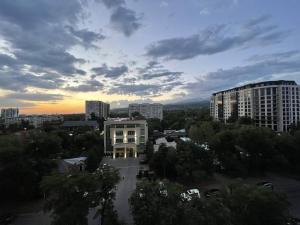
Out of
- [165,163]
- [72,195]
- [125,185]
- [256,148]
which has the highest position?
[256,148]

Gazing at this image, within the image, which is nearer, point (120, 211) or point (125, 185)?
point (120, 211)

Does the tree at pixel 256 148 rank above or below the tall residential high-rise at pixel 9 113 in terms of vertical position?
below

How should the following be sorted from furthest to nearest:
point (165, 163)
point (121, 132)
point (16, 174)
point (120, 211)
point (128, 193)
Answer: point (121, 132) → point (165, 163) → point (128, 193) → point (16, 174) → point (120, 211)

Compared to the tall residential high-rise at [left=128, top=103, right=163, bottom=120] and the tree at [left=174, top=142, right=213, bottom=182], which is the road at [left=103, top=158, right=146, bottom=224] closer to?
the tree at [left=174, top=142, right=213, bottom=182]

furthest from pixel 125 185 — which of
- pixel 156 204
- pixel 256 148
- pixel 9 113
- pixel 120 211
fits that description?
pixel 9 113

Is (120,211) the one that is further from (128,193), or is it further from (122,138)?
(122,138)

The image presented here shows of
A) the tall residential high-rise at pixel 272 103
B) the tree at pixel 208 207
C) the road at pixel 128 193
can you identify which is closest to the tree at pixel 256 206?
the tree at pixel 208 207

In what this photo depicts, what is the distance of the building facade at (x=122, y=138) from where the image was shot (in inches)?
1676

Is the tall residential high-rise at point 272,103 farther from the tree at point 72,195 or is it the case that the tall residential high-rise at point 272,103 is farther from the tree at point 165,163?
the tree at point 72,195

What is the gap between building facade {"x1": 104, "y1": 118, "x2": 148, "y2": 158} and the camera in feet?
140

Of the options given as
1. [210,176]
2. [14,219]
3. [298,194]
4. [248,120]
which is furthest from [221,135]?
[248,120]

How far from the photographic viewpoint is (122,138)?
43.1 m

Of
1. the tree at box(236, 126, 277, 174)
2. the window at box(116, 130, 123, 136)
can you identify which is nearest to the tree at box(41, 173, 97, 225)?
the tree at box(236, 126, 277, 174)

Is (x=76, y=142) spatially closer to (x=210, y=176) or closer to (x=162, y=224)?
(x=210, y=176)
